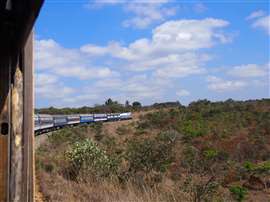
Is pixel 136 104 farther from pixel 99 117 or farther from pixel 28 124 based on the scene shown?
pixel 28 124

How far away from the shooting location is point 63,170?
17969mm

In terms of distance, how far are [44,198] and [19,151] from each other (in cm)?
831

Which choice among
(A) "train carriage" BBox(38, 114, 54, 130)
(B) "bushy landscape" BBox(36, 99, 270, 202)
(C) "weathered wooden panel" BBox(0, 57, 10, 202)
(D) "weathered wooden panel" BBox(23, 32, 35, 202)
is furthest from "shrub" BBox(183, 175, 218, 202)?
(A) "train carriage" BBox(38, 114, 54, 130)

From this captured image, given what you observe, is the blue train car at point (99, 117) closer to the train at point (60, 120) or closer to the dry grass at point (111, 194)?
the train at point (60, 120)

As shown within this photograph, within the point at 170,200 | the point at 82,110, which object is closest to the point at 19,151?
the point at 170,200

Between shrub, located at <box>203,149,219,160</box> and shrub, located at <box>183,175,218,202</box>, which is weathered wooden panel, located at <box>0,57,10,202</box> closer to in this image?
shrub, located at <box>183,175,218,202</box>

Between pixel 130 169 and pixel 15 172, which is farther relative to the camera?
pixel 130 169

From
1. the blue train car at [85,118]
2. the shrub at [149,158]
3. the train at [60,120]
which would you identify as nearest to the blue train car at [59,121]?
the train at [60,120]

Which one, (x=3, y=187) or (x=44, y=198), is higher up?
(x=3, y=187)

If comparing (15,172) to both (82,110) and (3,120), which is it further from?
(82,110)

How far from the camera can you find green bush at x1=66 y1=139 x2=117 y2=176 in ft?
48.1

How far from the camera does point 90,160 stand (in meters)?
16.6

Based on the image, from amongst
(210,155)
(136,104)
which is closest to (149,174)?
(210,155)

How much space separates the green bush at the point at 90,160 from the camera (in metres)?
14.7
